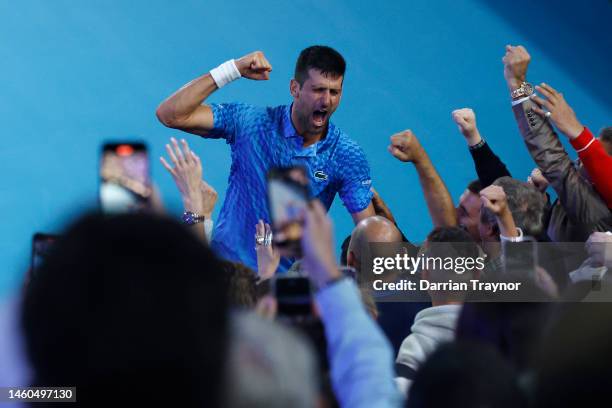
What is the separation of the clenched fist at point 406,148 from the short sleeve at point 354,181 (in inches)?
Result: 13.4

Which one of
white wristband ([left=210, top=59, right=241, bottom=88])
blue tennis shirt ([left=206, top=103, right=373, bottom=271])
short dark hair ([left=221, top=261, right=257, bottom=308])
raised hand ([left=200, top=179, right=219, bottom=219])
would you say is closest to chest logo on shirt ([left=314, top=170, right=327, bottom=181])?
blue tennis shirt ([left=206, top=103, right=373, bottom=271])

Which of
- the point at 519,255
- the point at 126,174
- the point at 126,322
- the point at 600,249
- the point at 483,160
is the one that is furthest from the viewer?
the point at 483,160

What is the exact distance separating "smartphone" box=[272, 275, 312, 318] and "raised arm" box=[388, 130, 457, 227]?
6.08ft

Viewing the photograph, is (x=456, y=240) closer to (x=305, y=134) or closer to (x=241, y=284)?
(x=241, y=284)

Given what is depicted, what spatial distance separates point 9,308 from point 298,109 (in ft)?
8.65

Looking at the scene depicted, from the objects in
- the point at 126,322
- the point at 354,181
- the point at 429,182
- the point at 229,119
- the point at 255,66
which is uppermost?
the point at 255,66

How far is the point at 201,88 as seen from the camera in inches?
124

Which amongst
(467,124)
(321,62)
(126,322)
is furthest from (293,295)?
(321,62)

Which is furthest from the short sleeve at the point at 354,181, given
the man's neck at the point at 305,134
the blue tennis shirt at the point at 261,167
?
the man's neck at the point at 305,134

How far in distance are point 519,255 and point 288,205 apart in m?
1.26

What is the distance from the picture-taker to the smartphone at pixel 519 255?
2.11m

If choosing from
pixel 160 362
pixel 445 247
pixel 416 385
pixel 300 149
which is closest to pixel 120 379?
pixel 160 362

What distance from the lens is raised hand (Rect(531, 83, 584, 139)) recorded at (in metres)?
2.66

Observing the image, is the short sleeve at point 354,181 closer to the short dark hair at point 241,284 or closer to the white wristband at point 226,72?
the white wristband at point 226,72
